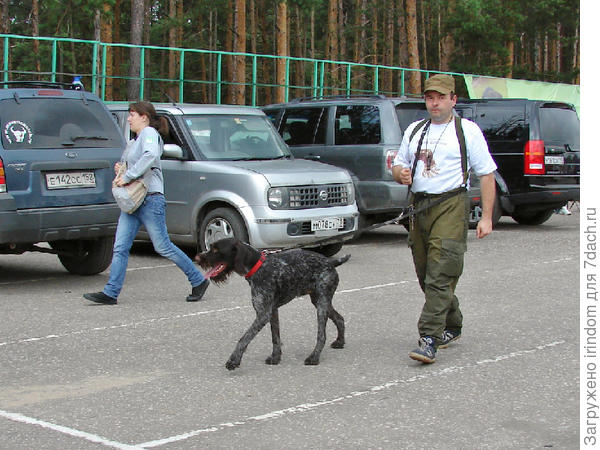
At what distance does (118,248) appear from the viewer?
30.1 ft

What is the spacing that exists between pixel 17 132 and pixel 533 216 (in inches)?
412

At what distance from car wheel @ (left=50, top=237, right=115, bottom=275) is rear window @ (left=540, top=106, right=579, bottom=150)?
801 cm

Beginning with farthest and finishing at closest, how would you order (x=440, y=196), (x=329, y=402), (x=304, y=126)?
1. (x=304, y=126)
2. (x=440, y=196)
3. (x=329, y=402)

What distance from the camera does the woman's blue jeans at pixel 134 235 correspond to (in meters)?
9.13

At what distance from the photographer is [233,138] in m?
12.6

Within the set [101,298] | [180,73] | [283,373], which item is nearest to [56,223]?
[101,298]

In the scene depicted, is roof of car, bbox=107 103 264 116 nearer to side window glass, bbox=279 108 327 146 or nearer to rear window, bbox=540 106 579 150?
side window glass, bbox=279 108 327 146

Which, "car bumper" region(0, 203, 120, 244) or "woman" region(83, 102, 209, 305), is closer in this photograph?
"woman" region(83, 102, 209, 305)

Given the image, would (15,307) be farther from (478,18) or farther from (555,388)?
(478,18)

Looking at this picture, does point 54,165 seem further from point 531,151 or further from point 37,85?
point 531,151

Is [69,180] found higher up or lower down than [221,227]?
higher up

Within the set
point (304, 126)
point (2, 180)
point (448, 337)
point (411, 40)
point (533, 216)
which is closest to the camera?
point (448, 337)

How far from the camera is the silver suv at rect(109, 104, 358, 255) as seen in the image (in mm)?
11445

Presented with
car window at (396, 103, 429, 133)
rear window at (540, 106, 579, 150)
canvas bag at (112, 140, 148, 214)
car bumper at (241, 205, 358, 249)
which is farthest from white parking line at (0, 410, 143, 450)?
rear window at (540, 106, 579, 150)
